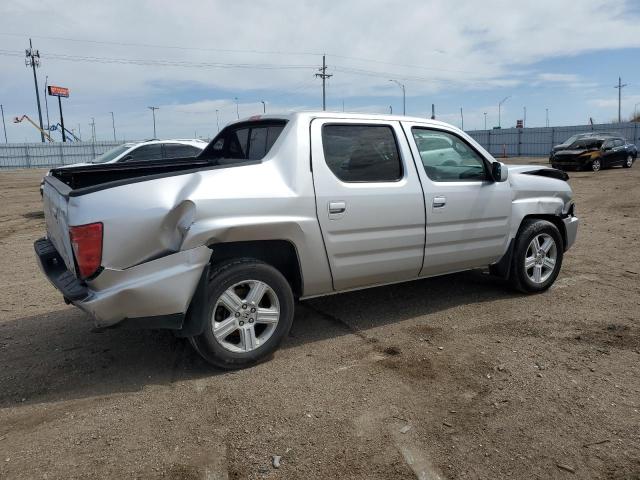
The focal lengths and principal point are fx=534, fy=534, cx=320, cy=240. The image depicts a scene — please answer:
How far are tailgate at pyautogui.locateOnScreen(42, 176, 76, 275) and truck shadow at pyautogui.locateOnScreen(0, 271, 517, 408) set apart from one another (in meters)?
0.83

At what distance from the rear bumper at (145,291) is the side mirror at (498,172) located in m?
2.93

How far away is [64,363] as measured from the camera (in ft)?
13.5

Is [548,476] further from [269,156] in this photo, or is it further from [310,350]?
[269,156]

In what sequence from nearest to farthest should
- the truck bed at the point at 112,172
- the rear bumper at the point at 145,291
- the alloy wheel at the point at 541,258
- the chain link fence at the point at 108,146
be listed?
the rear bumper at the point at 145,291 < the truck bed at the point at 112,172 < the alloy wheel at the point at 541,258 < the chain link fence at the point at 108,146

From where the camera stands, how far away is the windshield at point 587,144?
23.0 m

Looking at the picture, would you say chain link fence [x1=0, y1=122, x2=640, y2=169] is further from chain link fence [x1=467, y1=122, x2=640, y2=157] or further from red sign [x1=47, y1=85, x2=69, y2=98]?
red sign [x1=47, y1=85, x2=69, y2=98]

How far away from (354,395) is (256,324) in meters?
0.93

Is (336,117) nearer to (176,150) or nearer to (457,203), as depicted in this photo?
(457,203)

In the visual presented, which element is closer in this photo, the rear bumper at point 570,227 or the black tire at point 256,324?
the black tire at point 256,324

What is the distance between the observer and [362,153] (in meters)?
→ 4.42

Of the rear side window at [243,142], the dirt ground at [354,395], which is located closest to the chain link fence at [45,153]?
the rear side window at [243,142]

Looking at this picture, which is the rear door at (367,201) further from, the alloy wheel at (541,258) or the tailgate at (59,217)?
the tailgate at (59,217)

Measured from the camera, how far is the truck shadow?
3.76 meters

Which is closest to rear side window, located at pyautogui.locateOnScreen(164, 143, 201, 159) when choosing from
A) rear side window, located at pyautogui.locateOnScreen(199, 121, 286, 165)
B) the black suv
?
rear side window, located at pyautogui.locateOnScreen(199, 121, 286, 165)
